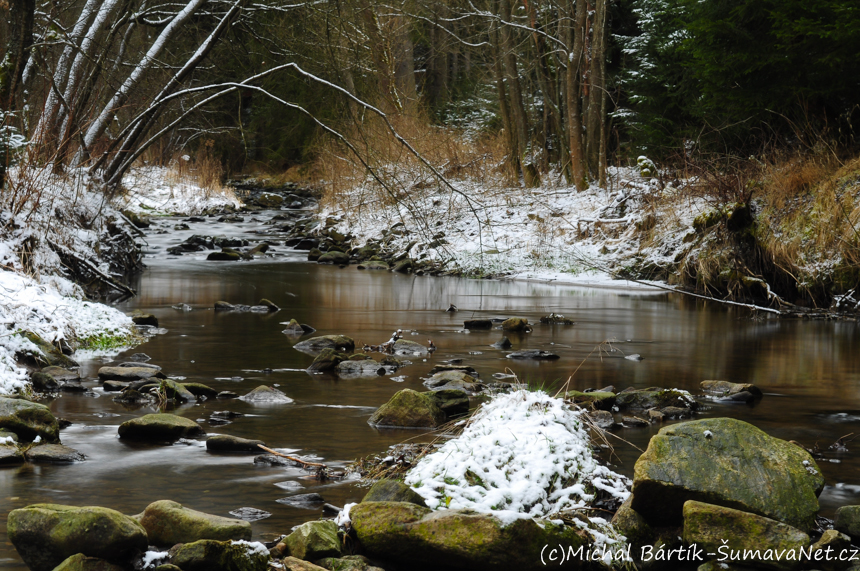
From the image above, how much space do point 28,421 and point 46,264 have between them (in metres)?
5.65

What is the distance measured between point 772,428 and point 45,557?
476 cm

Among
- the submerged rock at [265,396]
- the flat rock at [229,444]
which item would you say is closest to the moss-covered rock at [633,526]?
the flat rock at [229,444]

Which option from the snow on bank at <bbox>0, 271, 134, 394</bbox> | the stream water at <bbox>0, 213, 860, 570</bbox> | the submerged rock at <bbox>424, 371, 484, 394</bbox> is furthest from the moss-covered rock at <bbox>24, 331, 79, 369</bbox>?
the submerged rock at <bbox>424, 371, 484, 394</bbox>

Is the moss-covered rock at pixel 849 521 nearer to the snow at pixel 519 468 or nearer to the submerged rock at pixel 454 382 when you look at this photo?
the snow at pixel 519 468

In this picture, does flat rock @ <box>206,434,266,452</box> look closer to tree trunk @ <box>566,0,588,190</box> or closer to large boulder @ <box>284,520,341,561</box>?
large boulder @ <box>284,520,341,561</box>

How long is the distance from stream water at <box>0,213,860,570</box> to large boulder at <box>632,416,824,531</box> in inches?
19.0

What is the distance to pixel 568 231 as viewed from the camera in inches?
807

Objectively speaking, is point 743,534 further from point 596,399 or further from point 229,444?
point 229,444

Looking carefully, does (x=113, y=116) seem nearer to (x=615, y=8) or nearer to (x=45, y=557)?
(x=45, y=557)

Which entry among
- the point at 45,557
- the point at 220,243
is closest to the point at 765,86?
the point at 45,557

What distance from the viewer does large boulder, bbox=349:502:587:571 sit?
3.55 m

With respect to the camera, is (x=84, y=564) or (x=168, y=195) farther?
(x=168, y=195)

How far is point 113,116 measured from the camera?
1291cm

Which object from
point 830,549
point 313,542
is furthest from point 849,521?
point 313,542
